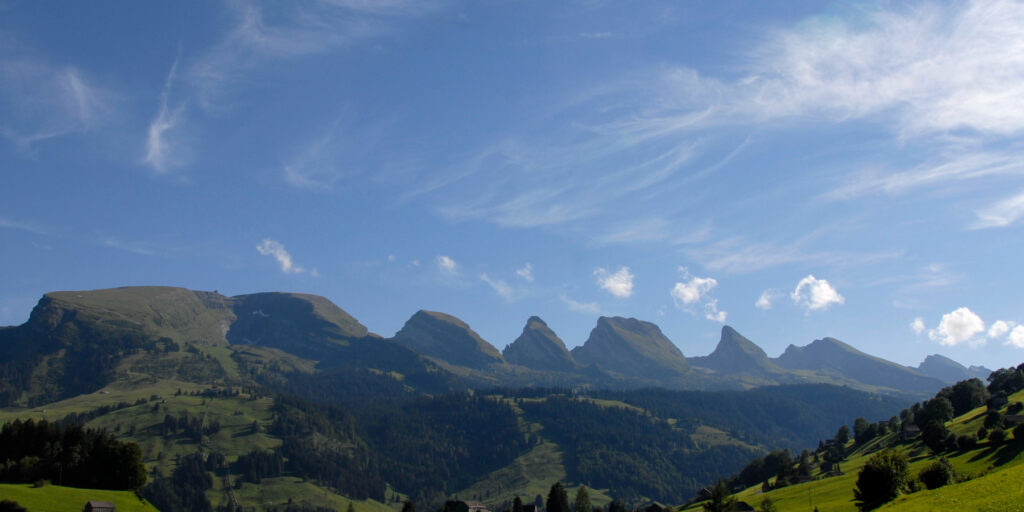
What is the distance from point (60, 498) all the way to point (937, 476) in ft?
443

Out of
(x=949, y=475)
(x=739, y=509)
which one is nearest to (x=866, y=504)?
(x=949, y=475)

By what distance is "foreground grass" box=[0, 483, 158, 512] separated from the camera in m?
104

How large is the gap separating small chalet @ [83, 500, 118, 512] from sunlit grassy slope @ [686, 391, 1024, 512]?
4331 inches

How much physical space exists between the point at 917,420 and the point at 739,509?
86687mm

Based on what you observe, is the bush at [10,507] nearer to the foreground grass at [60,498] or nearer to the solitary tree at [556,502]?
the foreground grass at [60,498]

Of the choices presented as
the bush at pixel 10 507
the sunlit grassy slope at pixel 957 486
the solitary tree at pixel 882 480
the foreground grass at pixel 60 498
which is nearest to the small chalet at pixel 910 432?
the sunlit grassy slope at pixel 957 486

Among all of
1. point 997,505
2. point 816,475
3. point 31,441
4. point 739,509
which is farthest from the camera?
point 816,475

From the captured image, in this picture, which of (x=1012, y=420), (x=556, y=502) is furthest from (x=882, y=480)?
(x=556, y=502)

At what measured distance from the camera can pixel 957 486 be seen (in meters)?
67.8

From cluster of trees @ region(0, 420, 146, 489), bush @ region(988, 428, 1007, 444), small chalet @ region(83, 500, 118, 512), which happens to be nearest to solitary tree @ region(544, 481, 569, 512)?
bush @ region(988, 428, 1007, 444)

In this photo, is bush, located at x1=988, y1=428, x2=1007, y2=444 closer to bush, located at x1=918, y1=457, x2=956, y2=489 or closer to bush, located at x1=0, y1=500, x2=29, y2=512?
bush, located at x1=918, y1=457, x2=956, y2=489

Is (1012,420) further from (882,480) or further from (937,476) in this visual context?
(882,480)

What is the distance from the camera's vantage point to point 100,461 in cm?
13725

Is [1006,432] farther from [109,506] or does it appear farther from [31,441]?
[31,441]
